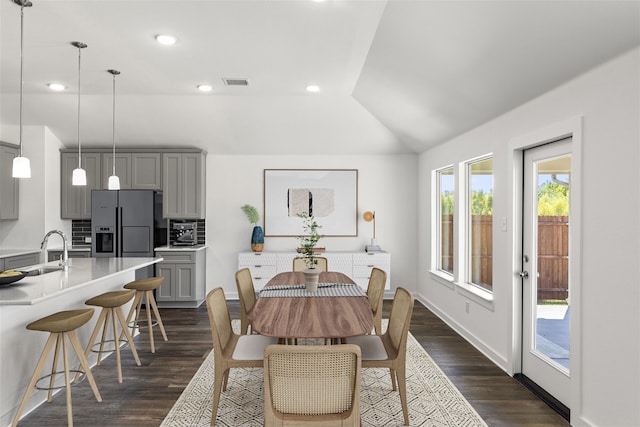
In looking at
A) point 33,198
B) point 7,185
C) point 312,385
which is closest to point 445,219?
point 312,385

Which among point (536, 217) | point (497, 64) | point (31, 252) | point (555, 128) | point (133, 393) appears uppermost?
point (497, 64)

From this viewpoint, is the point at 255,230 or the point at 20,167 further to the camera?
the point at 255,230

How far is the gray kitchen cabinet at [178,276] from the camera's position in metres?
5.73

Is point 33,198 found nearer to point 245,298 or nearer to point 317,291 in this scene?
point 245,298

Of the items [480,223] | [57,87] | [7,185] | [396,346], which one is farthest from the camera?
[7,185]

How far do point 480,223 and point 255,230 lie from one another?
324 centimetres

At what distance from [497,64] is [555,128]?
61 cm

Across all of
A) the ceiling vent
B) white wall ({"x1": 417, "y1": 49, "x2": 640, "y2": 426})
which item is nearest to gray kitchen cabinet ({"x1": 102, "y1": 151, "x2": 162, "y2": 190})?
the ceiling vent

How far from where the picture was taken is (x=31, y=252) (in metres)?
5.29

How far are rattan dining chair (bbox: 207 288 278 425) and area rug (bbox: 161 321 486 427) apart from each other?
0.76ft

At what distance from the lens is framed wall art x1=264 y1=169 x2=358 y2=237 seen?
6410mm

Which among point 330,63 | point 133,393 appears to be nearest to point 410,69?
point 330,63

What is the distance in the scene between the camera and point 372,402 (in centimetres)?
291

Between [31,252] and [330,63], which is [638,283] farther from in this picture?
[31,252]
